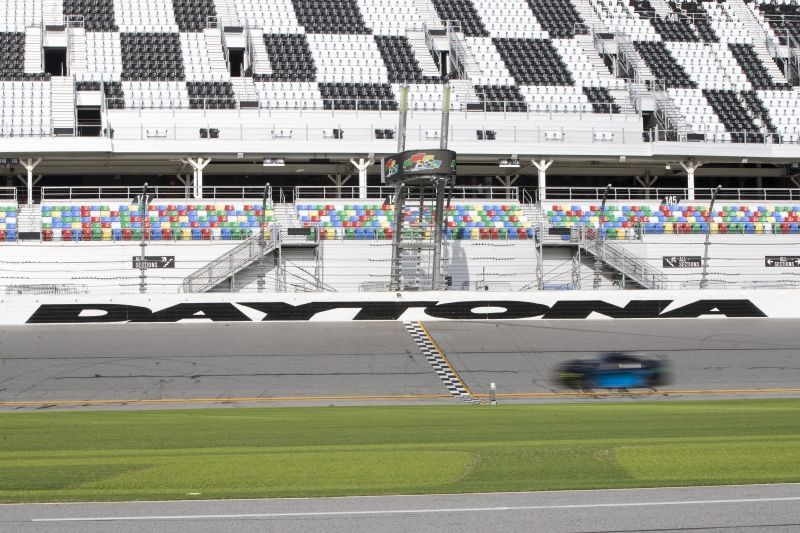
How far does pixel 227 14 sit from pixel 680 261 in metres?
26.4

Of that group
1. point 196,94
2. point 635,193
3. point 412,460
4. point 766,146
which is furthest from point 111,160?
point 412,460

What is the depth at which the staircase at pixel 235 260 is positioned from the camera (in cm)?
3381

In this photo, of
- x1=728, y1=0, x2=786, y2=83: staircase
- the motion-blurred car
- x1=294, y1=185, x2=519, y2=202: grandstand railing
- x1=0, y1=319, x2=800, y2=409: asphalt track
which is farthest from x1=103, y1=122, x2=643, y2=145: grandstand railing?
the motion-blurred car

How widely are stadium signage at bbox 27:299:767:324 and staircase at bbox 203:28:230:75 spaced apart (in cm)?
1988

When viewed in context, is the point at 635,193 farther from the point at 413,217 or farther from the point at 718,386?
the point at 718,386

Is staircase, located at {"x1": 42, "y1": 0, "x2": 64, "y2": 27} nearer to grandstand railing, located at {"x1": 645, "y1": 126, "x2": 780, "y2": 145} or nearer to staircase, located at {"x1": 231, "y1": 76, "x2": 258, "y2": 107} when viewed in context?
staircase, located at {"x1": 231, "y1": 76, "x2": 258, "y2": 107}

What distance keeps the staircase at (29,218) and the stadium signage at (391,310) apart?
917 cm

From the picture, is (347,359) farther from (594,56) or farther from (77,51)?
(594,56)

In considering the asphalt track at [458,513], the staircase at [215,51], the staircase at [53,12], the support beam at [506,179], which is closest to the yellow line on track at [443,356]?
the asphalt track at [458,513]

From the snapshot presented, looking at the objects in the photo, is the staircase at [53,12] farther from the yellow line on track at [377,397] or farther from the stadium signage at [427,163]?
the yellow line on track at [377,397]

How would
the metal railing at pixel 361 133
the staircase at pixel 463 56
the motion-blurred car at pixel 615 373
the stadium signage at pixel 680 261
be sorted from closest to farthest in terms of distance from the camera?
the motion-blurred car at pixel 615 373, the stadium signage at pixel 680 261, the metal railing at pixel 361 133, the staircase at pixel 463 56

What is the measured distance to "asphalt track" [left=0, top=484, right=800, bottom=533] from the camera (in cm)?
907

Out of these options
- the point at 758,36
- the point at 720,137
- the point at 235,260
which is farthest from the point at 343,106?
the point at 758,36

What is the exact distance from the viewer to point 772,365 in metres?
26.4
